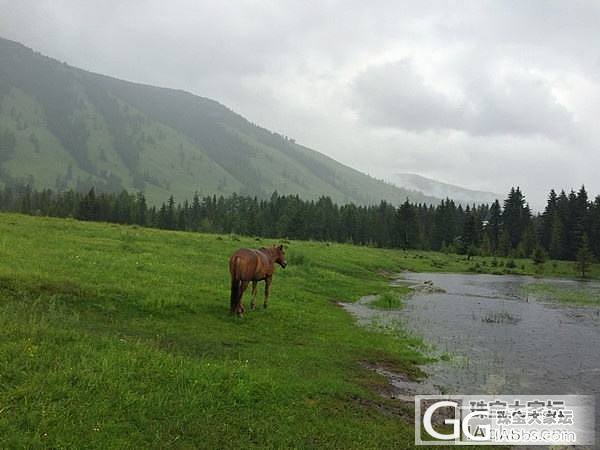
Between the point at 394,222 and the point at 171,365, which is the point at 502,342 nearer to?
the point at 171,365

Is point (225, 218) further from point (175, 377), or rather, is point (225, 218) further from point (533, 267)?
point (175, 377)

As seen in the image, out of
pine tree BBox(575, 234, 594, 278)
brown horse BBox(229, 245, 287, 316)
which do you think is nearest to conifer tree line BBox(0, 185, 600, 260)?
pine tree BBox(575, 234, 594, 278)

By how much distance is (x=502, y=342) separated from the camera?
82.4 feet

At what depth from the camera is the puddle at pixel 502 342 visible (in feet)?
57.7

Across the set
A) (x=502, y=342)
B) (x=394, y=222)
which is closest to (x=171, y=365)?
(x=502, y=342)

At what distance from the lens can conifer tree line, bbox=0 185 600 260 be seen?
12638cm

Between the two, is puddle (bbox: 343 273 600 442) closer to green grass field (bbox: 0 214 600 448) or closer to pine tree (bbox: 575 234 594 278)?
green grass field (bbox: 0 214 600 448)

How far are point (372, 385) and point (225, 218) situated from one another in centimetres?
14797

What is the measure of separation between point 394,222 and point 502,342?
436 feet

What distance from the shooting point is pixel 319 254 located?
64.1 meters

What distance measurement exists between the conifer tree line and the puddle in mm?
88078

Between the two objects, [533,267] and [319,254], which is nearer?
[319,254]

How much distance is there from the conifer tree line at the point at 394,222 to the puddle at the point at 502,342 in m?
88.1

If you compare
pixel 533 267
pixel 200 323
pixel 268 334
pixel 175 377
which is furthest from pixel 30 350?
pixel 533 267
